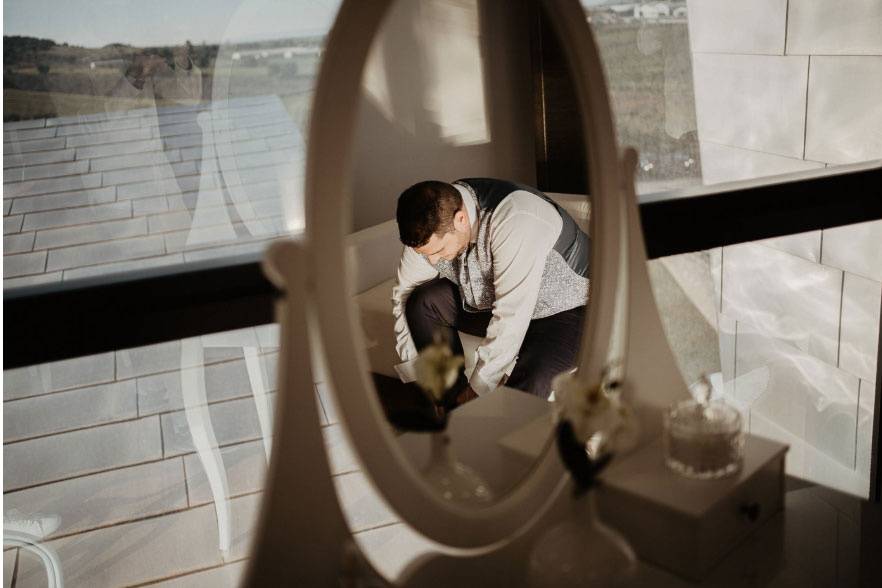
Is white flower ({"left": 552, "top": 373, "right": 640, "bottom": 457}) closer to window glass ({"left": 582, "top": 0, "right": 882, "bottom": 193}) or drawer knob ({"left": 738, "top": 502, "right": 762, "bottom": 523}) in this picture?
drawer knob ({"left": 738, "top": 502, "right": 762, "bottom": 523})

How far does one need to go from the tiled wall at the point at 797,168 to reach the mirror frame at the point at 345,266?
0.67 m

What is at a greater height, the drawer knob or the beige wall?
the beige wall

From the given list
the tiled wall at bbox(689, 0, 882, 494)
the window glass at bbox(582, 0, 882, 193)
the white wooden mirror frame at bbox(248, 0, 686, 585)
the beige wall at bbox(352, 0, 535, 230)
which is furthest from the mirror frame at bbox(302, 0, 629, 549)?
the tiled wall at bbox(689, 0, 882, 494)

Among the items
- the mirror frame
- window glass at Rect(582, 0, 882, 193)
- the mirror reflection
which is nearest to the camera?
the mirror frame

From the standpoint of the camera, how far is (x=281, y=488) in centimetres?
52

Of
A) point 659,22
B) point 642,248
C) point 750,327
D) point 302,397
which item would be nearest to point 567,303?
point 642,248

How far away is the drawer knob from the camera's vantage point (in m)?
0.64

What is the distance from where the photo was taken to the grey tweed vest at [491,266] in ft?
Answer: 2.14

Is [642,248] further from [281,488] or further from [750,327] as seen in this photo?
[750,327]

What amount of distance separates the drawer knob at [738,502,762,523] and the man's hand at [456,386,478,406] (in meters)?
0.23

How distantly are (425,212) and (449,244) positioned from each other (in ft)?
0.12

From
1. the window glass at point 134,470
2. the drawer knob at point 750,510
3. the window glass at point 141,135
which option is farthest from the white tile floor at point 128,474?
the drawer knob at point 750,510

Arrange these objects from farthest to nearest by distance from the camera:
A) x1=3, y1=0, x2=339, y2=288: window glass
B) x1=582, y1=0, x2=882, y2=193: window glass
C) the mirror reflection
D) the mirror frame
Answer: x1=3, y1=0, x2=339, y2=288: window glass
x1=582, y1=0, x2=882, y2=193: window glass
the mirror reflection
the mirror frame

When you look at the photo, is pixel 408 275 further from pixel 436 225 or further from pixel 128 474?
pixel 128 474
